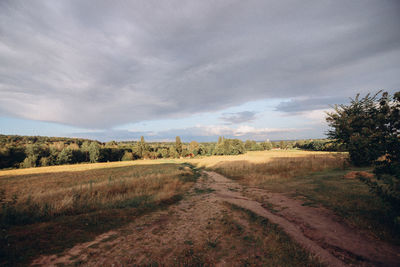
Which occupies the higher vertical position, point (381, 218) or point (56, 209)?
point (381, 218)

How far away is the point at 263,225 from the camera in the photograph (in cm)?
705

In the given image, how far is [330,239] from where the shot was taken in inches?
213

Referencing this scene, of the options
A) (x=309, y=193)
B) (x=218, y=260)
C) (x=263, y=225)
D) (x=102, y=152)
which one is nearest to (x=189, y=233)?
(x=218, y=260)

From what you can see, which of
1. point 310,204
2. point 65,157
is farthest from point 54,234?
point 65,157

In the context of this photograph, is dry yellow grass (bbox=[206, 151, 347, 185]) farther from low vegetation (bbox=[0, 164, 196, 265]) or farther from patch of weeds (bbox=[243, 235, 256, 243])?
low vegetation (bbox=[0, 164, 196, 265])

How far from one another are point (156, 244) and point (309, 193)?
1037 cm

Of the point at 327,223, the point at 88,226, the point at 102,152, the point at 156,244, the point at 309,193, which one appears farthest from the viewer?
the point at 102,152

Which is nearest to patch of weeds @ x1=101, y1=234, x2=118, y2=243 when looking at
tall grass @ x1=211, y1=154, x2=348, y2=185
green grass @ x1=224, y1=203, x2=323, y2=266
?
green grass @ x1=224, y1=203, x2=323, y2=266

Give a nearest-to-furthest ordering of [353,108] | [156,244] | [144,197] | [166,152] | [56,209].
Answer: [156,244] → [56,209] → [144,197] → [353,108] → [166,152]

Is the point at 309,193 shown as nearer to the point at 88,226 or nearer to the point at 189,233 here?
the point at 189,233

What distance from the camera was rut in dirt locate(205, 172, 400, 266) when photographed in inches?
170

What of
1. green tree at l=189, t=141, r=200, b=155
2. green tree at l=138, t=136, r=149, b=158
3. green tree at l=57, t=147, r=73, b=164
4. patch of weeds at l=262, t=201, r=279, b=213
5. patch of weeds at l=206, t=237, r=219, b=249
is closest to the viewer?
patch of weeds at l=206, t=237, r=219, b=249

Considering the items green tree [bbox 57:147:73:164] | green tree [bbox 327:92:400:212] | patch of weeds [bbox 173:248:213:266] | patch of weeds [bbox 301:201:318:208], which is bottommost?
green tree [bbox 57:147:73:164]

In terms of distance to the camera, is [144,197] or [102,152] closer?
[144,197]
